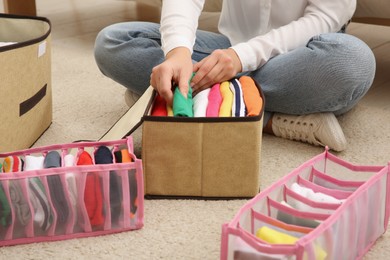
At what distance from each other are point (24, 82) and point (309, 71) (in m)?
0.55

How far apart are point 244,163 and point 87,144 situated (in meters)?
0.26

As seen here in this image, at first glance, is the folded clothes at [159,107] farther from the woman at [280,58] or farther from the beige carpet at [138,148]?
the beige carpet at [138,148]

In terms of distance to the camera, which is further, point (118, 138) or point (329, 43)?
point (329, 43)

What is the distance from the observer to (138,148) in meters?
1.28

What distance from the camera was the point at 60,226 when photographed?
96 centimetres

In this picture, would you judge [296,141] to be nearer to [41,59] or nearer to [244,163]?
[244,163]

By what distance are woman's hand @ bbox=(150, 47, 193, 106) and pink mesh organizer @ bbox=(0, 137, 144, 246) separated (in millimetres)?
150

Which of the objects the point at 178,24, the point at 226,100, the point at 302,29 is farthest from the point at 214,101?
the point at 302,29

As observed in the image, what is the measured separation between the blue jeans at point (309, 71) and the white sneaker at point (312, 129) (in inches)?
0.6

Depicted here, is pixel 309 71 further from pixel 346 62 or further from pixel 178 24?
pixel 178 24

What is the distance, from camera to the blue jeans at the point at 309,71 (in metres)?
1.27

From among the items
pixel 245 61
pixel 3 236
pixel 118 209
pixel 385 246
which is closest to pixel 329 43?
pixel 245 61

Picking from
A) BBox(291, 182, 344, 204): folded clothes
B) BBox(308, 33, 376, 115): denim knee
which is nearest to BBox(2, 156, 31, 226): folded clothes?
BBox(291, 182, 344, 204): folded clothes

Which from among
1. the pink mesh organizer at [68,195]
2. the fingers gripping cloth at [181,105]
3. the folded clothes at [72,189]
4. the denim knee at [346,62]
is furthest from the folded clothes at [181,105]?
the denim knee at [346,62]
